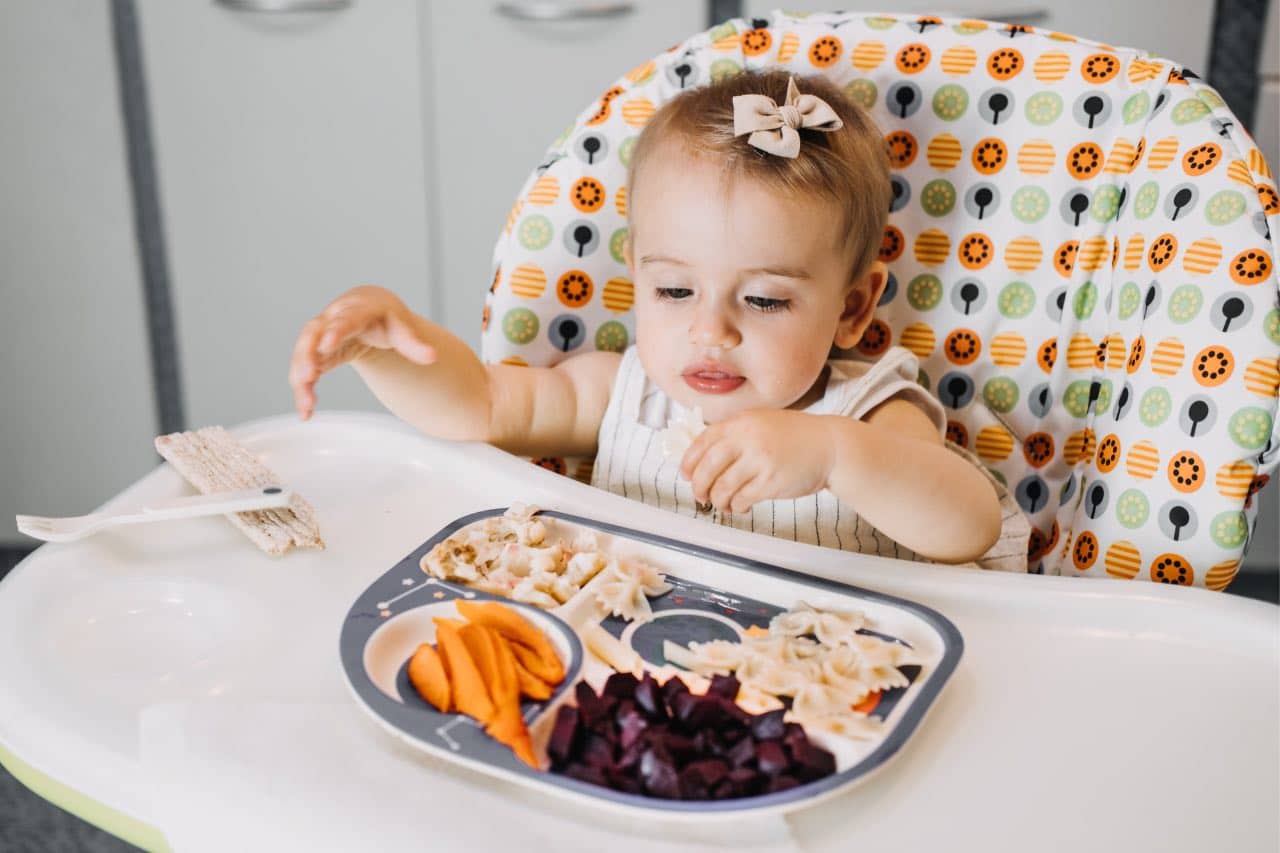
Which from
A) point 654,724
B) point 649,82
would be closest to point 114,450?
Result: point 649,82

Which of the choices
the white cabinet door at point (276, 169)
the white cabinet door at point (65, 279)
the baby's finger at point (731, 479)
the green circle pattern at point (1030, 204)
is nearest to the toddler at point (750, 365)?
the baby's finger at point (731, 479)

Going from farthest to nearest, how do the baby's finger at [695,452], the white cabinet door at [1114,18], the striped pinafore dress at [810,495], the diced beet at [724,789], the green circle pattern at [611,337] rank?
1. the white cabinet door at [1114,18]
2. the green circle pattern at [611,337]
3. the striped pinafore dress at [810,495]
4. the baby's finger at [695,452]
5. the diced beet at [724,789]

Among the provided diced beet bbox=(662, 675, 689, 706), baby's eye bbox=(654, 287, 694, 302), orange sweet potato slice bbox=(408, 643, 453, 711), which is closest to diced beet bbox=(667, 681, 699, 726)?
diced beet bbox=(662, 675, 689, 706)

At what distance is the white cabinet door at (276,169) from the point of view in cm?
175

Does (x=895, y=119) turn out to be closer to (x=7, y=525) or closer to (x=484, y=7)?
(x=484, y=7)

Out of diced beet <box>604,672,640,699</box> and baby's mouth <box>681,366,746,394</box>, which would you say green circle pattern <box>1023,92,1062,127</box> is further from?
diced beet <box>604,672,640,699</box>

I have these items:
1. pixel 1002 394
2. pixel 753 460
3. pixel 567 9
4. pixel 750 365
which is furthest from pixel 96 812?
pixel 567 9

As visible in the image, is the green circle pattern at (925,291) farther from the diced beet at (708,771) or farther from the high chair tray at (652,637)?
the diced beet at (708,771)

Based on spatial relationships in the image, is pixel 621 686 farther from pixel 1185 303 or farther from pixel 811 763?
pixel 1185 303

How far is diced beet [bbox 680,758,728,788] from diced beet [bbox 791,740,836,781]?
36 mm

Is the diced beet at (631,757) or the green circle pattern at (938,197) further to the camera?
the green circle pattern at (938,197)

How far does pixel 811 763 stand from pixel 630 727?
0.29 ft

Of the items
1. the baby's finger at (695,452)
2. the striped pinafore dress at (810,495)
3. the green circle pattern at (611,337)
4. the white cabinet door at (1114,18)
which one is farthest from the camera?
the white cabinet door at (1114,18)

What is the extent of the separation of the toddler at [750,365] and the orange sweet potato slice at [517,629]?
0.43 ft
